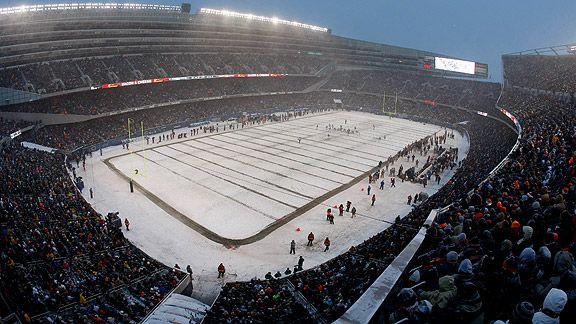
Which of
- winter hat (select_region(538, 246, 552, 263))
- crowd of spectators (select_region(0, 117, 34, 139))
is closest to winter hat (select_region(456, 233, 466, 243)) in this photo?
winter hat (select_region(538, 246, 552, 263))

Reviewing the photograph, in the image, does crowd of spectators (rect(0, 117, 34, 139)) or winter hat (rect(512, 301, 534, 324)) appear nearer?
winter hat (rect(512, 301, 534, 324))

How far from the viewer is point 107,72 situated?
174 feet

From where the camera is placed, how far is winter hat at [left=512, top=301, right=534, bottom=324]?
204 inches

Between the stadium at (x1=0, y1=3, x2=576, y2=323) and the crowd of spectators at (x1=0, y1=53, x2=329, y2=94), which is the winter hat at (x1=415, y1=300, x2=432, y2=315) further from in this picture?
the crowd of spectators at (x1=0, y1=53, x2=329, y2=94)

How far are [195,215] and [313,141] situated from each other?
23.8 metres

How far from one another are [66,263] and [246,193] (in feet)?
49.0

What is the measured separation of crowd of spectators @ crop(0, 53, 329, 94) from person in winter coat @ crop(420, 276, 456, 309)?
154 feet

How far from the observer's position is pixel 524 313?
17.1 feet

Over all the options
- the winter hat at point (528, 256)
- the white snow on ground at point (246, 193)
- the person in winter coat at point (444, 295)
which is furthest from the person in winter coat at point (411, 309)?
the white snow on ground at point (246, 193)

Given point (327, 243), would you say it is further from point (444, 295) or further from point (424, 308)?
point (424, 308)

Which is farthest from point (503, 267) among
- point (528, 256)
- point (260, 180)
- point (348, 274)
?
point (260, 180)

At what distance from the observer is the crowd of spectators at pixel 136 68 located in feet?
147

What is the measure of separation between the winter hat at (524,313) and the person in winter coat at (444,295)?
878 mm

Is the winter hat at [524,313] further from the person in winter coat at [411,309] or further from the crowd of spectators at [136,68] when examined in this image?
the crowd of spectators at [136,68]
